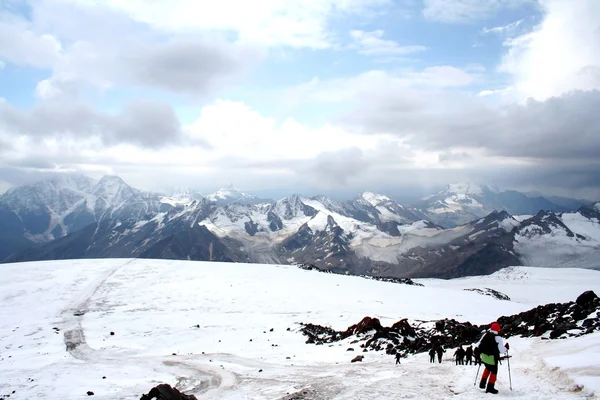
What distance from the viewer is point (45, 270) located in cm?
5206

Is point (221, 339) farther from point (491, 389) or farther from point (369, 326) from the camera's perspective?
point (491, 389)

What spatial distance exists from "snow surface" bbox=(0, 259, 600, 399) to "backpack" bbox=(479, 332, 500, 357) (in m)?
1.12

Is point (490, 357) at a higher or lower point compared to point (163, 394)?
higher

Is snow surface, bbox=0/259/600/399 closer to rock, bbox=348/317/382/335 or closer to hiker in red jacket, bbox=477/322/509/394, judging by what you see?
hiker in red jacket, bbox=477/322/509/394

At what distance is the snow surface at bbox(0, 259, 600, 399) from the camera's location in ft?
43.9

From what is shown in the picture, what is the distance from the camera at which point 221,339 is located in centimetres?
2800

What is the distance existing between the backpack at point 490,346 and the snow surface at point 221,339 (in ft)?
3.69

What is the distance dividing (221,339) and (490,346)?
21.1m

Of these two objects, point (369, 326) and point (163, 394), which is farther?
point (369, 326)

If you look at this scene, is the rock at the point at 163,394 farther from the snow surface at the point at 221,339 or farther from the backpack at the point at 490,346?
the backpack at the point at 490,346

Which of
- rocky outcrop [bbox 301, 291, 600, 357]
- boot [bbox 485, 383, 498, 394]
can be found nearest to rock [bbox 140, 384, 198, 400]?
boot [bbox 485, 383, 498, 394]

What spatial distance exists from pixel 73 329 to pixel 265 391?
2270 centimetres

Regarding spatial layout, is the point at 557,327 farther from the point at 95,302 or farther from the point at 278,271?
the point at 278,271

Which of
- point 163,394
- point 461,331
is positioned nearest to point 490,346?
point 163,394
